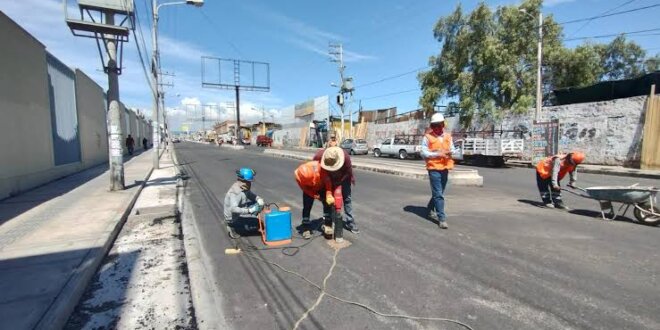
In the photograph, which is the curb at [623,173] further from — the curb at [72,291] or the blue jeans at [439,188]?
the curb at [72,291]

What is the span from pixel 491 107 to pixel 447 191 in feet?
57.4

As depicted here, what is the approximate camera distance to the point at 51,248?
16.3 feet

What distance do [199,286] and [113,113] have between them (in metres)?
8.07

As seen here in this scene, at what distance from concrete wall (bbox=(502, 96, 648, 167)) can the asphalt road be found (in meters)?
13.2

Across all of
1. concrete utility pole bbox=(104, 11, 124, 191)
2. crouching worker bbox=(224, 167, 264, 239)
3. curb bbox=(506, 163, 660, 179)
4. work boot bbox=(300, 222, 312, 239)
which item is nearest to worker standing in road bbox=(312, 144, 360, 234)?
work boot bbox=(300, 222, 312, 239)

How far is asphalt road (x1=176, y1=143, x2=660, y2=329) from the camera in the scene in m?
3.18

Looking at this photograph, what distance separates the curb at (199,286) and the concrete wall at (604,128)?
20211 millimetres

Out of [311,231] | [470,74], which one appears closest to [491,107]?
[470,74]

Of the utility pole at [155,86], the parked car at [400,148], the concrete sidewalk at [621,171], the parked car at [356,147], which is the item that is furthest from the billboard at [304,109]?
the concrete sidewalk at [621,171]

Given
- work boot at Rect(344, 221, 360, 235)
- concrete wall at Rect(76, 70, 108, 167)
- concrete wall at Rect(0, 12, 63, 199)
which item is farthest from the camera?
concrete wall at Rect(76, 70, 108, 167)

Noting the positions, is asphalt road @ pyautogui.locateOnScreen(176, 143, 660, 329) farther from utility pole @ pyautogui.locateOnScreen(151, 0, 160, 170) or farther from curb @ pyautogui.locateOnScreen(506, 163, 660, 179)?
utility pole @ pyautogui.locateOnScreen(151, 0, 160, 170)

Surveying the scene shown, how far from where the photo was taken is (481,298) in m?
3.50

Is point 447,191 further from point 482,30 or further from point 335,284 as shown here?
point 482,30

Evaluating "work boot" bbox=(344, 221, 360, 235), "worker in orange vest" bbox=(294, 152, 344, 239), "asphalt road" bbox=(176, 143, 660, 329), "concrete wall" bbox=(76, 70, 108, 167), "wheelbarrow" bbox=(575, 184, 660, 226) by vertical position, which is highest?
"concrete wall" bbox=(76, 70, 108, 167)
